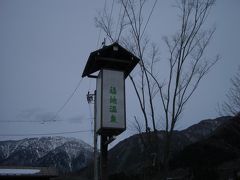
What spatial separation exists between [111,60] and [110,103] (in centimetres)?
201

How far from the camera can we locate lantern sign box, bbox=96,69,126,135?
13.3 metres

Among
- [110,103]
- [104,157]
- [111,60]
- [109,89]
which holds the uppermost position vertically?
[111,60]

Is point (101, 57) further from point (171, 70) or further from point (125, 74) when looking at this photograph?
point (171, 70)

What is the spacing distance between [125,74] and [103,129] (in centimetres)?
305

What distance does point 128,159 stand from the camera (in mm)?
71062

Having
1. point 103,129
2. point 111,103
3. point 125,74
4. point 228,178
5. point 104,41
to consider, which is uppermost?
point 104,41

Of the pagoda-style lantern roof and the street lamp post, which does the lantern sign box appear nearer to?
the street lamp post

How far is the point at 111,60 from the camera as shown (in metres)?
14.5

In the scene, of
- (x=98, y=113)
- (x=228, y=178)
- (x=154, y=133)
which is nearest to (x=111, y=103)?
(x=98, y=113)

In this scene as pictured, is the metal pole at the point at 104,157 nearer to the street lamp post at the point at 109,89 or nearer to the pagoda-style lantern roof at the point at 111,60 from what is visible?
the street lamp post at the point at 109,89

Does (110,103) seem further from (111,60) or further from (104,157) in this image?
(104,157)

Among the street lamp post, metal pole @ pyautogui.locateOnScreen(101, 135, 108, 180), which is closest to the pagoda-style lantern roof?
the street lamp post

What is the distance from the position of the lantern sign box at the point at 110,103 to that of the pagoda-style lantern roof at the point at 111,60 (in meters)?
0.37

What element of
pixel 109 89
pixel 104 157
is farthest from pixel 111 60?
pixel 104 157
